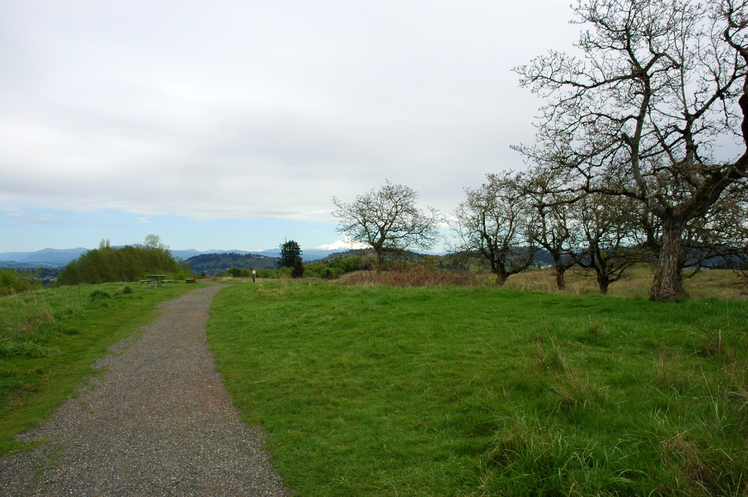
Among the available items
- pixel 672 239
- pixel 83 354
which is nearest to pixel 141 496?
pixel 83 354

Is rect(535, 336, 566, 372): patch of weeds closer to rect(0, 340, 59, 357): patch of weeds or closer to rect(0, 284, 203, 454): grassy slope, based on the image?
rect(0, 284, 203, 454): grassy slope

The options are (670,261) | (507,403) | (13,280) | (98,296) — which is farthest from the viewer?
(13,280)

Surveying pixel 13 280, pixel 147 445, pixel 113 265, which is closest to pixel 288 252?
pixel 113 265

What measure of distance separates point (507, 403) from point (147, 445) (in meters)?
4.03

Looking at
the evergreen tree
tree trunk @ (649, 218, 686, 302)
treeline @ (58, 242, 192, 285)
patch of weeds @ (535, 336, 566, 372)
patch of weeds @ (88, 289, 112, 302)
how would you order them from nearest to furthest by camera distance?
1. patch of weeds @ (535, 336, 566, 372)
2. tree trunk @ (649, 218, 686, 302)
3. patch of weeds @ (88, 289, 112, 302)
4. treeline @ (58, 242, 192, 285)
5. the evergreen tree

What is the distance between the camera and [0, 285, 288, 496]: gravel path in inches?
134

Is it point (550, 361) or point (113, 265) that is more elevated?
point (113, 265)

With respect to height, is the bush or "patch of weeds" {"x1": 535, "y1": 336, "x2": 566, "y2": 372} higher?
the bush

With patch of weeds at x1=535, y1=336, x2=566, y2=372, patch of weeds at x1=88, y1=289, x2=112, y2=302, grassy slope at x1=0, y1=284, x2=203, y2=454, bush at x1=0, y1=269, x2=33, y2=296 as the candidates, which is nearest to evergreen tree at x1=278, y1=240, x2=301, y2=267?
bush at x1=0, y1=269, x2=33, y2=296

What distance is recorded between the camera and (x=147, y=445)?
13.6 ft

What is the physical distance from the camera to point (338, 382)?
19.5 ft

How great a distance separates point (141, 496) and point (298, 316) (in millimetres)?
8464

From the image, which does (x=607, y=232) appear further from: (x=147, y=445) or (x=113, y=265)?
(x=113, y=265)

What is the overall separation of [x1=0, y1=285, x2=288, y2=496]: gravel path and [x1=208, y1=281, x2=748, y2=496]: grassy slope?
0.35 metres
